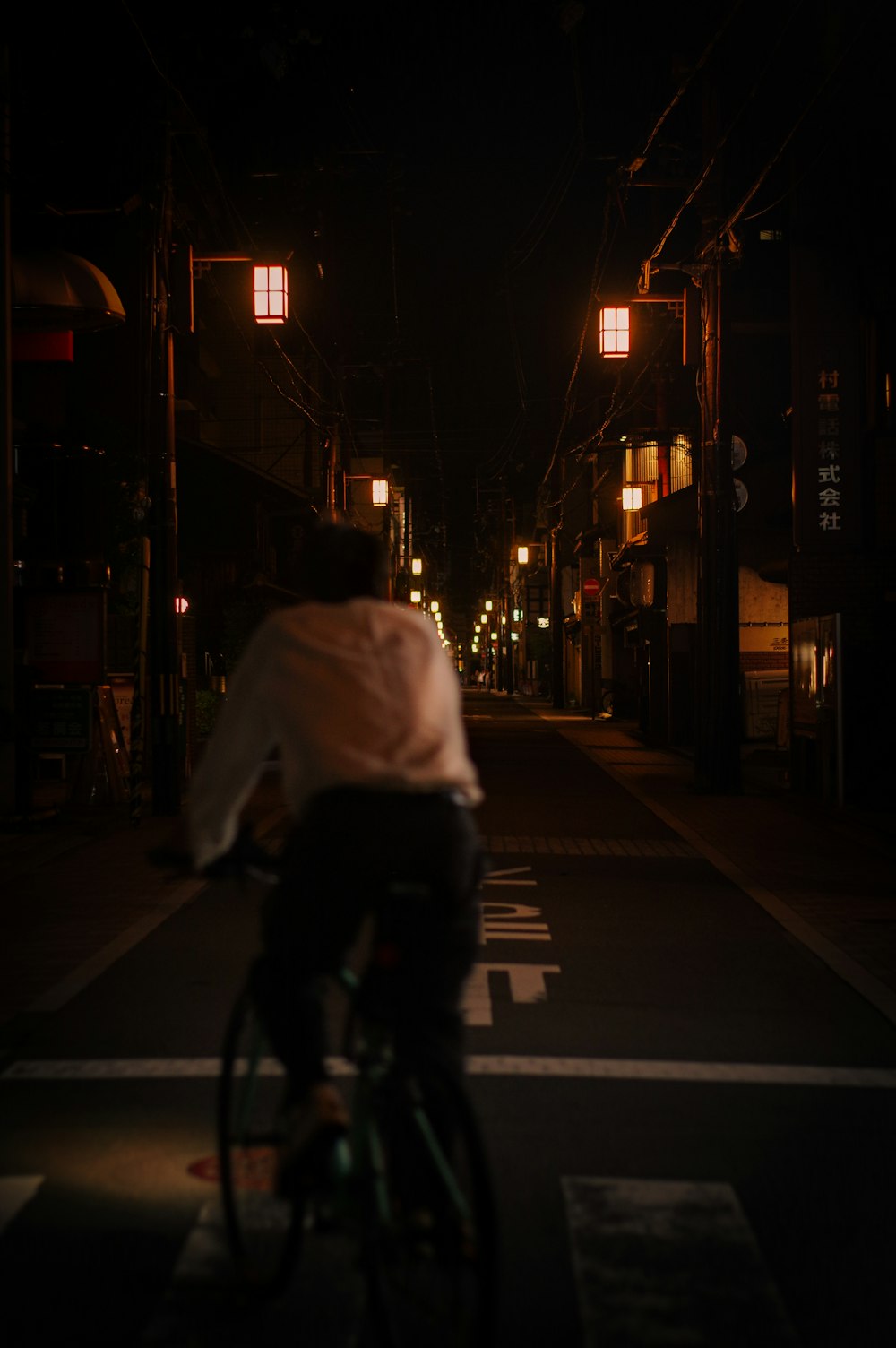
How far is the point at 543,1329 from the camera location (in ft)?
11.8

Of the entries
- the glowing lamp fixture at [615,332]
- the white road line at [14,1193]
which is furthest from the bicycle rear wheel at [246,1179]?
the glowing lamp fixture at [615,332]

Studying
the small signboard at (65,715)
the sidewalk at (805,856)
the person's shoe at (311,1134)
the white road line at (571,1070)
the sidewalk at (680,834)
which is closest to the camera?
the person's shoe at (311,1134)

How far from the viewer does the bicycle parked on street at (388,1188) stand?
10.8ft

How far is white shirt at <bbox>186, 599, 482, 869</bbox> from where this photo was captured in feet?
11.8

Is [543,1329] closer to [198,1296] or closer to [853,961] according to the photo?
[198,1296]

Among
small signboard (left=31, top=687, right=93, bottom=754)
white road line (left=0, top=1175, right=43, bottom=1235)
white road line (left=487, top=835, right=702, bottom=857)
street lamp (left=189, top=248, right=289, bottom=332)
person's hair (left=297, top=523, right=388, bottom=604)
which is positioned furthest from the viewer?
street lamp (left=189, top=248, right=289, bottom=332)

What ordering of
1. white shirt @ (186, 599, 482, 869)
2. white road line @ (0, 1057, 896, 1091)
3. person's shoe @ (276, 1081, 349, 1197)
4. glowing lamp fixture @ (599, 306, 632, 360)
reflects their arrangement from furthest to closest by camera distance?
glowing lamp fixture @ (599, 306, 632, 360) → white road line @ (0, 1057, 896, 1091) → white shirt @ (186, 599, 482, 869) → person's shoe @ (276, 1081, 349, 1197)

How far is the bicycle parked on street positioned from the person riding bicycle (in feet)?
0.22

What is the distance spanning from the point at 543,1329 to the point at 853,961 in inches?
211

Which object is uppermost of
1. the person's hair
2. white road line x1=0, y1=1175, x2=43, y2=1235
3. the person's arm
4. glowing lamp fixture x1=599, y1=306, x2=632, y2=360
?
glowing lamp fixture x1=599, y1=306, x2=632, y2=360

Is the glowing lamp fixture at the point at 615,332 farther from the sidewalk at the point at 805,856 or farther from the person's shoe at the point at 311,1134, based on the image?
the person's shoe at the point at 311,1134

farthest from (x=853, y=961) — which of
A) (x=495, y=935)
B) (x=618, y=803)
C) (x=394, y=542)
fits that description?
(x=394, y=542)

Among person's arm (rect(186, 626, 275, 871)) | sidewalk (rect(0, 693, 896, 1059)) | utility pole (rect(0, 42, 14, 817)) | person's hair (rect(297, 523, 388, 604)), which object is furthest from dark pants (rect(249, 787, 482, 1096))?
utility pole (rect(0, 42, 14, 817))

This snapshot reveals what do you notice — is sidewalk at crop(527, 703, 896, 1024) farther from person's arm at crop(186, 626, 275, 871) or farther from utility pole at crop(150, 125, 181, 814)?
utility pole at crop(150, 125, 181, 814)
